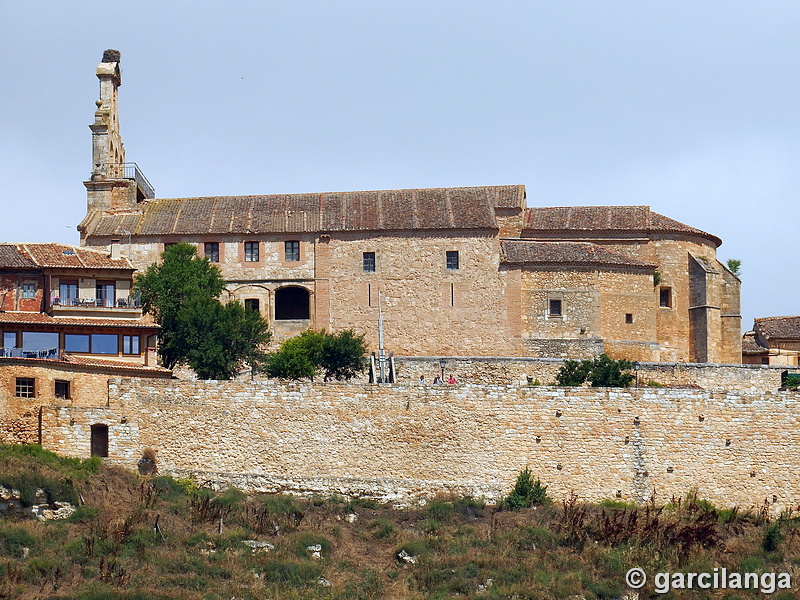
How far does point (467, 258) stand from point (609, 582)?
2153 centimetres

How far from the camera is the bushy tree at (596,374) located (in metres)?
45.1

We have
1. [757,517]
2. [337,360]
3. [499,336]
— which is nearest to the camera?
[757,517]

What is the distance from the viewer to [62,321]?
43812 mm

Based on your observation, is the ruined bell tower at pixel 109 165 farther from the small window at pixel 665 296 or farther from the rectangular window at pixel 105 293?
the small window at pixel 665 296

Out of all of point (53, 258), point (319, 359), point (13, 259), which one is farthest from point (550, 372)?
point (13, 259)

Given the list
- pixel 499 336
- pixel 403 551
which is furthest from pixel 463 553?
pixel 499 336

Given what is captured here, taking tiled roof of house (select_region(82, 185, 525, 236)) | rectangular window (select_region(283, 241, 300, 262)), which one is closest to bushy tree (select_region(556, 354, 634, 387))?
tiled roof of house (select_region(82, 185, 525, 236))

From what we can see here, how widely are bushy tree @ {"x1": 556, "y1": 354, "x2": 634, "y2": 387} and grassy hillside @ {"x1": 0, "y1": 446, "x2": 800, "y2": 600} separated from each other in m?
6.30

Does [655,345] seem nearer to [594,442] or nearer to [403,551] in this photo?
[594,442]

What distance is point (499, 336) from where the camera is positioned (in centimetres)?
5416

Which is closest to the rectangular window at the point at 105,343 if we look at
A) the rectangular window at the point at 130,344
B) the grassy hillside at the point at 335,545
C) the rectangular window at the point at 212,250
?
the rectangular window at the point at 130,344

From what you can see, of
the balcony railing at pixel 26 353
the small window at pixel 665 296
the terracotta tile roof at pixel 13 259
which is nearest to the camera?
the balcony railing at pixel 26 353

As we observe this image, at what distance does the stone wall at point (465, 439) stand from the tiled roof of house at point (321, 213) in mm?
15883

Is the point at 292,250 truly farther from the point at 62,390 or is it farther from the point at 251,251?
the point at 62,390
